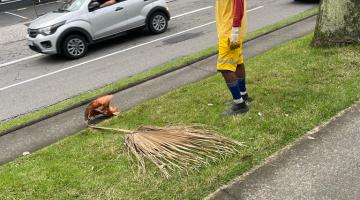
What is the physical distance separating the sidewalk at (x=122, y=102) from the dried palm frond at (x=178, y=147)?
1586 mm

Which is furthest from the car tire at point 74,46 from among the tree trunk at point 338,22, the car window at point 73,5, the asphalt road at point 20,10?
the asphalt road at point 20,10

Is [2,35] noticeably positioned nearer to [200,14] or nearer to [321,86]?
[200,14]

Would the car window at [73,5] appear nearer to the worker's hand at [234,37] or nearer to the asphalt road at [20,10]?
the worker's hand at [234,37]

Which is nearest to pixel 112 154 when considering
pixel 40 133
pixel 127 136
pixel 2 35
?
pixel 127 136

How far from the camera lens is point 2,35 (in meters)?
16.1

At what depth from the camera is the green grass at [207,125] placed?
13.5 ft

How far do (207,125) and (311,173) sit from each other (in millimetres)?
1557

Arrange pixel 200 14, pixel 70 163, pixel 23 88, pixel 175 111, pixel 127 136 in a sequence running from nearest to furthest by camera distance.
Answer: pixel 70 163 → pixel 127 136 → pixel 175 111 → pixel 23 88 → pixel 200 14

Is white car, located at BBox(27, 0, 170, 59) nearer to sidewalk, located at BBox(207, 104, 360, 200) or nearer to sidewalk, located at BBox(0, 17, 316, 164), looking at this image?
sidewalk, located at BBox(0, 17, 316, 164)

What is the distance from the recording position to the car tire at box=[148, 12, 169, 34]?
12.9 meters

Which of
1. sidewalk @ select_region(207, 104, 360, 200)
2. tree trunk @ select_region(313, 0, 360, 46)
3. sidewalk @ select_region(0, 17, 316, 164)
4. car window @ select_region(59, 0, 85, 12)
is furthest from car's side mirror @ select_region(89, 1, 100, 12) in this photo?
sidewalk @ select_region(207, 104, 360, 200)

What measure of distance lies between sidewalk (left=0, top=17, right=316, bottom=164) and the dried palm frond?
1.59 metres

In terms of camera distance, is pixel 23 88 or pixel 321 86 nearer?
pixel 321 86

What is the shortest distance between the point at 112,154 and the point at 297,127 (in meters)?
2.15
